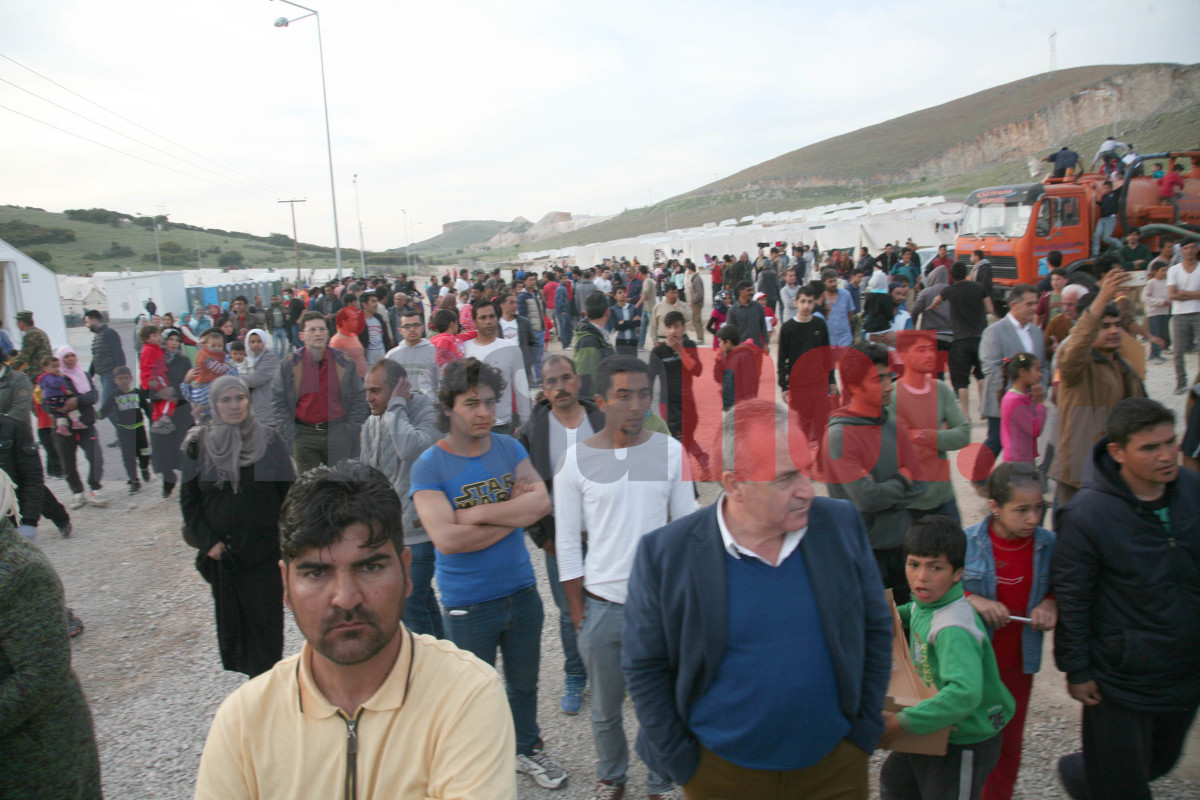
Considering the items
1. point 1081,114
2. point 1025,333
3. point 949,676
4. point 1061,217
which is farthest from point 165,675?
point 1081,114

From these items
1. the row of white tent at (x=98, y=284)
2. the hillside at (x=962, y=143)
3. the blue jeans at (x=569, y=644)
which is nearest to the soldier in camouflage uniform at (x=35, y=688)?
the blue jeans at (x=569, y=644)

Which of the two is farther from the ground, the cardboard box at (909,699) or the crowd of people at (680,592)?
the crowd of people at (680,592)

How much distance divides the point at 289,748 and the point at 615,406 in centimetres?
220

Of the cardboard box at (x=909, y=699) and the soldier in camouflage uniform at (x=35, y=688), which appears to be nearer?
the soldier in camouflage uniform at (x=35, y=688)

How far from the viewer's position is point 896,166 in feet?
321

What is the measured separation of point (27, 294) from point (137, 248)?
83126 millimetres

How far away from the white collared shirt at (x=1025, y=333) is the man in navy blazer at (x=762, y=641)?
17.3 feet

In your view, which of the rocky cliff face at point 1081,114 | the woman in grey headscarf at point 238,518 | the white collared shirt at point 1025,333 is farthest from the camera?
the rocky cliff face at point 1081,114

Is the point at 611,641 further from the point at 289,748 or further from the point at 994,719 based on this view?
the point at 289,748

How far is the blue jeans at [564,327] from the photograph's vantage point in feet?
62.0

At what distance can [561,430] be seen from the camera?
3996 millimetres

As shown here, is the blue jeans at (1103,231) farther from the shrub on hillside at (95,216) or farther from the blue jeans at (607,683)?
the shrub on hillside at (95,216)

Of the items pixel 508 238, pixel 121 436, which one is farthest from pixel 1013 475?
pixel 508 238

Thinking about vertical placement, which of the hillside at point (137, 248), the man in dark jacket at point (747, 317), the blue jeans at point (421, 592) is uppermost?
the hillside at point (137, 248)
